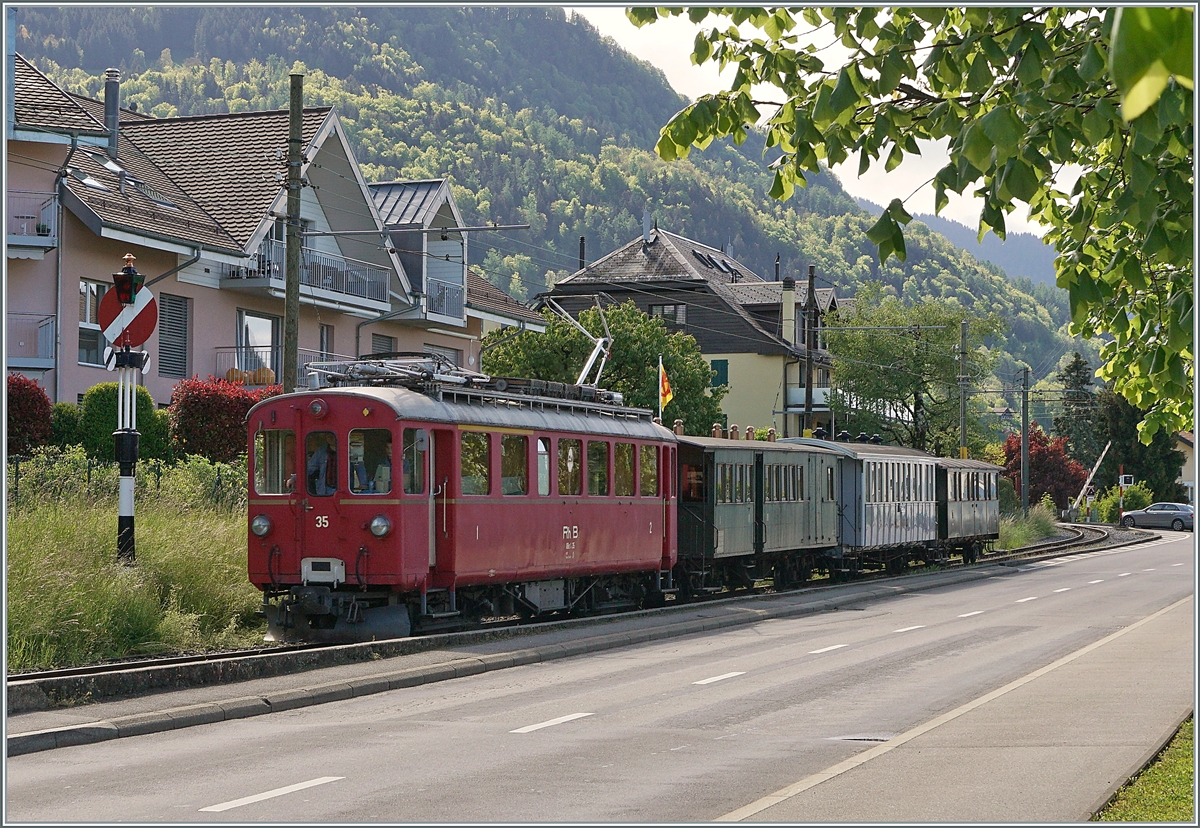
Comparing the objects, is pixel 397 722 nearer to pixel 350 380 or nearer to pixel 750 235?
pixel 350 380

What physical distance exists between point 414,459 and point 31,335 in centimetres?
1268

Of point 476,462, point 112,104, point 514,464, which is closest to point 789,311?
point 112,104

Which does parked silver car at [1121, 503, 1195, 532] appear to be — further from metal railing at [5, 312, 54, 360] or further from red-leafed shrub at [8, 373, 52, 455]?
red-leafed shrub at [8, 373, 52, 455]

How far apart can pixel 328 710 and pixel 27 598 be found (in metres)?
3.75

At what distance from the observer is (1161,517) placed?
77.8 metres

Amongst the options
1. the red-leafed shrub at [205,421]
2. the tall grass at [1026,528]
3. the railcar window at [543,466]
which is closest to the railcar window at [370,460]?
the railcar window at [543,466]

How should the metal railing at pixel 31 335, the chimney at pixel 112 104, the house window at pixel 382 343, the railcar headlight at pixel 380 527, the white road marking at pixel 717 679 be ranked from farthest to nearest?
the house window at pixel 382 343 → the chimney at pixel 112 104 → the metal railing at pixel 31 335 → the railcar headlight at pixel 380 527 → the white road marking at pixel 717 679

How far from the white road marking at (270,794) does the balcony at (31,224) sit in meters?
19.7

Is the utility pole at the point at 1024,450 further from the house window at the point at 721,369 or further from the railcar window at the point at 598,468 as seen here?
the railcar window at the point at 598,468

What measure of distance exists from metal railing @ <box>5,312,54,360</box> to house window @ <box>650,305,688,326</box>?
159 ft

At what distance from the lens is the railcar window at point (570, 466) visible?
843 inches

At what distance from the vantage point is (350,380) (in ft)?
65.0

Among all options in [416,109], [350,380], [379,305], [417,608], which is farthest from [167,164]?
[416,109]

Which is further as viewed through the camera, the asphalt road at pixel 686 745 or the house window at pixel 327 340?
the house window at pixel 327 340
